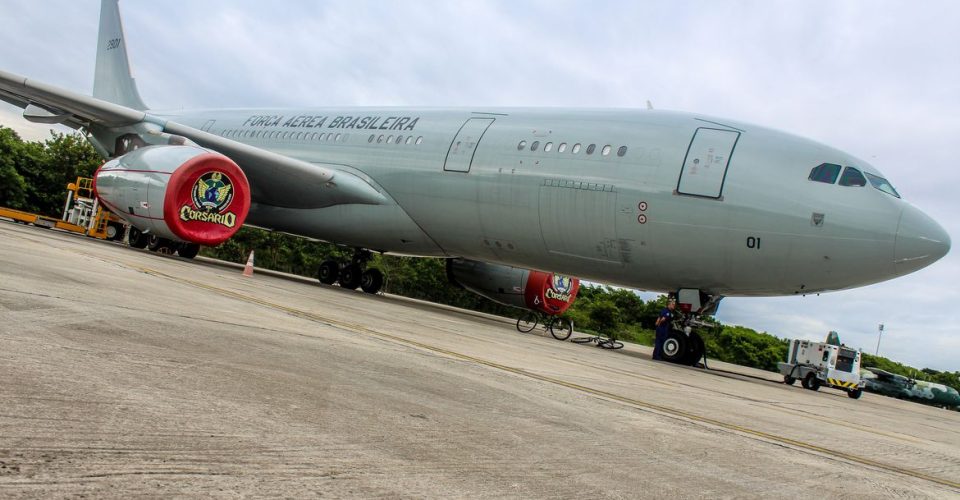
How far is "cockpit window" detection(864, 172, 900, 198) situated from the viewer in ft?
29.1

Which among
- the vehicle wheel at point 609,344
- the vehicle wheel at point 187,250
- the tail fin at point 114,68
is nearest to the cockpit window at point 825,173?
the vehicle wheel at point 609,344

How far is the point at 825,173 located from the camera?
352 inches

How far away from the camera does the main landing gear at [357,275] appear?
15609 mm

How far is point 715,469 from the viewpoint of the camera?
101 inches

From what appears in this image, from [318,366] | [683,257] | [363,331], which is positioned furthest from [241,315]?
[683,257]

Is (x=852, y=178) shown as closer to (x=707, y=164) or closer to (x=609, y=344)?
(x=707, y=164)

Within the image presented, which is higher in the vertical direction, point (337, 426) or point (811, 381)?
point (811, 381)

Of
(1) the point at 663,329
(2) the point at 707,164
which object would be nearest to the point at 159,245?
(1) the point at 663,329

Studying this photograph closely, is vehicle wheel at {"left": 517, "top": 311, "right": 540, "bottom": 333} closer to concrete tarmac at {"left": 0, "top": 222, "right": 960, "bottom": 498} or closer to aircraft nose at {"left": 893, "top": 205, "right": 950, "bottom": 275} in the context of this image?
aircraft nose at {"left": 893, "top": 205, "right": 950, "bottom": 275}

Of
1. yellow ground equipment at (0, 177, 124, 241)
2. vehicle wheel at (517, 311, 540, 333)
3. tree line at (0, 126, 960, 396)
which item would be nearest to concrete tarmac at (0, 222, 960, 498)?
vehicle wheel at (517, 311, 540, 333)

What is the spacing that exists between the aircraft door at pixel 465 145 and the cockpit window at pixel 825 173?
5052 mm

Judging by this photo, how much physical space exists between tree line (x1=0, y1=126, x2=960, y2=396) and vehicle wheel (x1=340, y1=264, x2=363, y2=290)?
46.6ft

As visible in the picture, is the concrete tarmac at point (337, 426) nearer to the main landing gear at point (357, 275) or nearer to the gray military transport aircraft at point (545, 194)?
the gray military transport aircraft at point (545, 194)

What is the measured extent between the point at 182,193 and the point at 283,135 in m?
5.02
